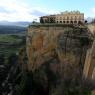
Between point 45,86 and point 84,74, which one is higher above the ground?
point 84,74

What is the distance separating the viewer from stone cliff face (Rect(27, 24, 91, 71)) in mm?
45500

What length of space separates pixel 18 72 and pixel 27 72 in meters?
11.3

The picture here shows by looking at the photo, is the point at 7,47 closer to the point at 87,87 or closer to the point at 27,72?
the point at 27,72

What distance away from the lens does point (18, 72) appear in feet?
243

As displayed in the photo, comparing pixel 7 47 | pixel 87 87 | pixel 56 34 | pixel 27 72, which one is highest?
pixel 56 34

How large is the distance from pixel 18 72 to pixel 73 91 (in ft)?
113

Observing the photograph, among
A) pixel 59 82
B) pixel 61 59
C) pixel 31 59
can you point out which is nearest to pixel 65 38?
pixel 61 59

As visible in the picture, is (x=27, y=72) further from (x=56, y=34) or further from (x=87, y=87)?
(x=87, y=87)

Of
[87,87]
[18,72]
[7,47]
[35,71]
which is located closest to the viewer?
[87,87]

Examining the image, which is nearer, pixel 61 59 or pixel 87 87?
pixel 87 87

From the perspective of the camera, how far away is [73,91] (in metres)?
40.7

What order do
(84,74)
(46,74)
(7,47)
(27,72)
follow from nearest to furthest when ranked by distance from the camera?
(84,74) → (46,74) → (27,72) → (7,47)

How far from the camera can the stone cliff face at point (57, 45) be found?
149ft

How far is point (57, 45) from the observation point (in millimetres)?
51969
